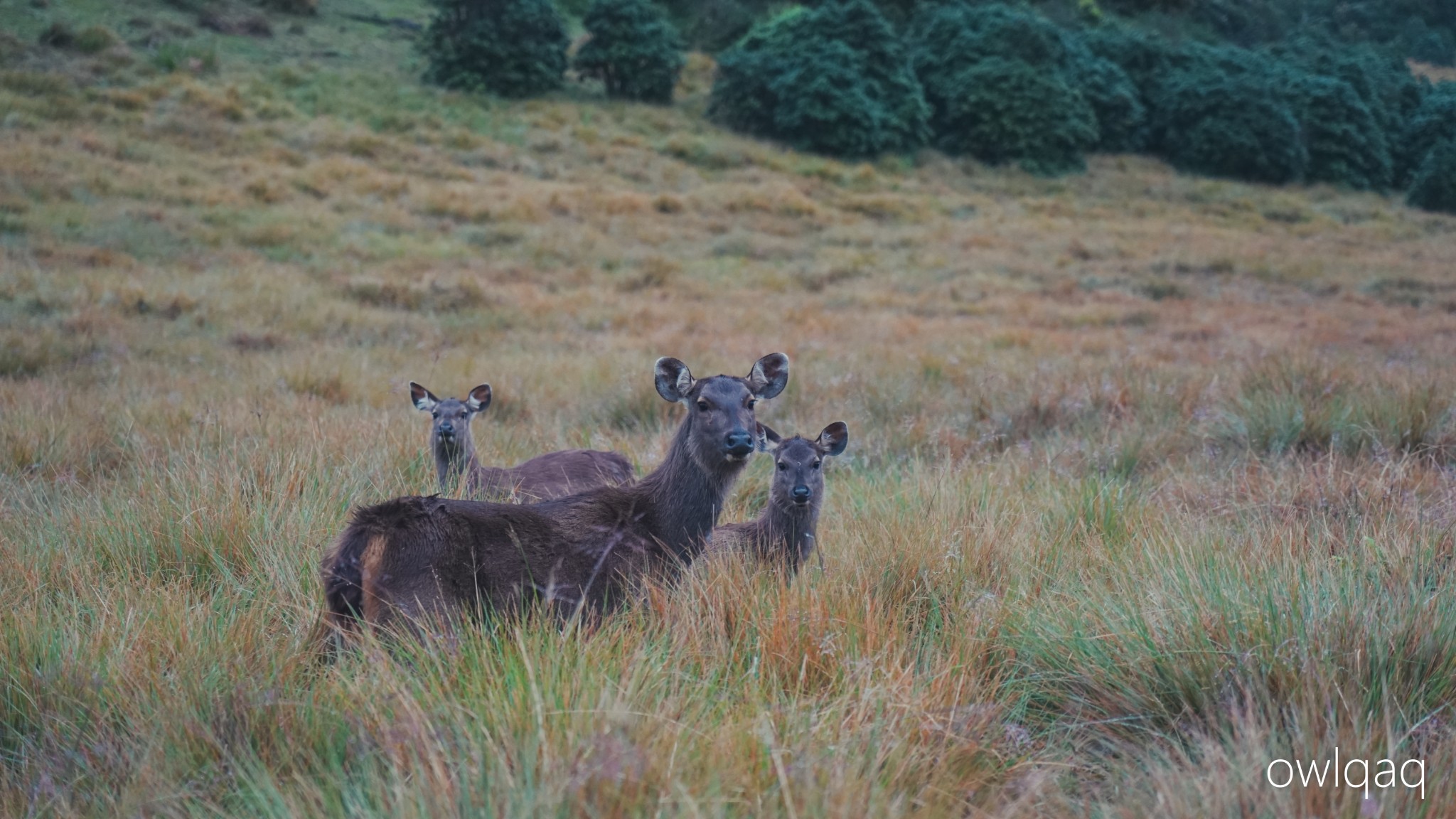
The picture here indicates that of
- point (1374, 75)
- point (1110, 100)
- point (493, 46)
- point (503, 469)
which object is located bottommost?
point (503, 469)

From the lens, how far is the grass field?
2.30 metres

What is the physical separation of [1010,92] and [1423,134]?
78.8 feet

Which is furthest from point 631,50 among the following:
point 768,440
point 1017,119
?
point 768,440

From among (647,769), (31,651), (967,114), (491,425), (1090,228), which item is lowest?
(491,425)

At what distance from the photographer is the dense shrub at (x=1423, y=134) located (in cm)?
4722

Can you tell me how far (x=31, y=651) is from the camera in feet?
9.45

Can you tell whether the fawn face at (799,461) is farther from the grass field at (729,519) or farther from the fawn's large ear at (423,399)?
the fawn's large ear at (423,399)

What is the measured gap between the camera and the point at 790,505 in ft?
17.0

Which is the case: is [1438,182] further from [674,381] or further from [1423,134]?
[674,381]

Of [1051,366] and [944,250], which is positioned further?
[944,250]

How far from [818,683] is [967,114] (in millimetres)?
41358

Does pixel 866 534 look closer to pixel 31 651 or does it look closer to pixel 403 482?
pixel 403 482

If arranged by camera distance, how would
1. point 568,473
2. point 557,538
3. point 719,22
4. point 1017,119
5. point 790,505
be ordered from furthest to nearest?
point 719,22
point 1017,119
point 568,473
point 790,505
point 557,538

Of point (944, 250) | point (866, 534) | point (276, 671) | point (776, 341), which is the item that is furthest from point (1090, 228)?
point (276, 671)
